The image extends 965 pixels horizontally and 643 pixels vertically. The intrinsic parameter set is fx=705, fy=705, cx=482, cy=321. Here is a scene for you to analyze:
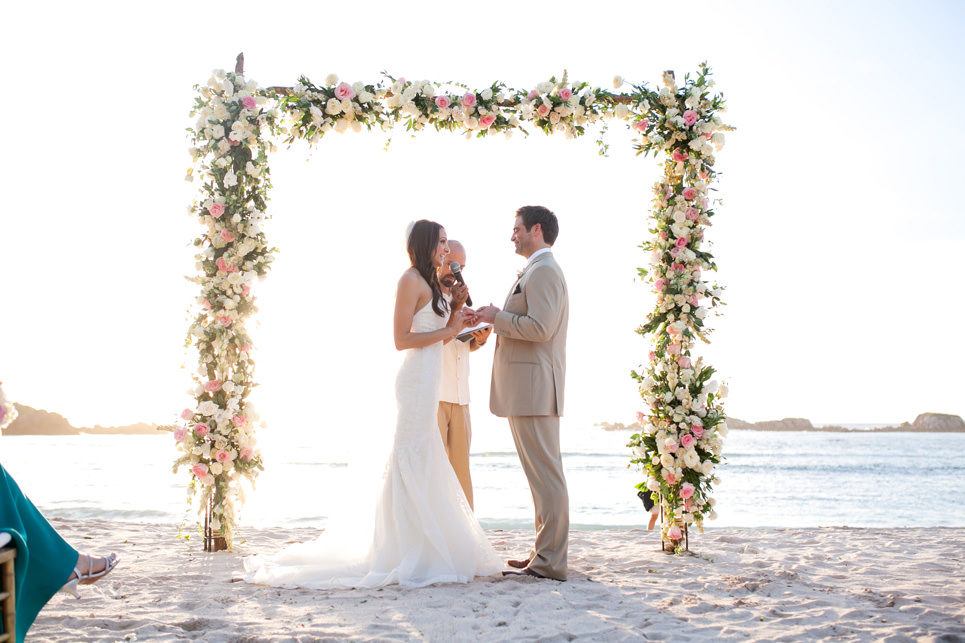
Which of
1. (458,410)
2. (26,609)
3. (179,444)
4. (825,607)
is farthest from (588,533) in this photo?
(26,609)

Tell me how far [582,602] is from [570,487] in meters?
11.2

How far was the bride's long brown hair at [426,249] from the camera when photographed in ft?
16.3

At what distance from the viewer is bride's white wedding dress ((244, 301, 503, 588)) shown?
4.57 meters

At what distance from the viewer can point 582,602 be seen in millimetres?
4160

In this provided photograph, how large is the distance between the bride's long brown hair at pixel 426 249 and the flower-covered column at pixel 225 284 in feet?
5.49

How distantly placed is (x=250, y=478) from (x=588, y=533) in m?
3.42

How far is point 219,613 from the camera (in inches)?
152

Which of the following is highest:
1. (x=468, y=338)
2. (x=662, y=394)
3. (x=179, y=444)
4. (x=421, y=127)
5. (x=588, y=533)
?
(x=421, y=127)

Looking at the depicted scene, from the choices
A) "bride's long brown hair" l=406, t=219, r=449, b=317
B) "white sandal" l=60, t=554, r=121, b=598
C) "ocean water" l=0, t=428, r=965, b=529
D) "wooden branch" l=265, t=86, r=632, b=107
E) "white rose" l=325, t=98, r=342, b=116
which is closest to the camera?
"white sandal" l=60, t=554, r=121, b=598

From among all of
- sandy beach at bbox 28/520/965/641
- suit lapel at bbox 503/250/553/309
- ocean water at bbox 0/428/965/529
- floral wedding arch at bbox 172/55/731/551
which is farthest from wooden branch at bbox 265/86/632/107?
sandy beach at bbox 28/520/965/641

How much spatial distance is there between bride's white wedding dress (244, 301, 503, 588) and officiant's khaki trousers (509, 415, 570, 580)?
1.18ft

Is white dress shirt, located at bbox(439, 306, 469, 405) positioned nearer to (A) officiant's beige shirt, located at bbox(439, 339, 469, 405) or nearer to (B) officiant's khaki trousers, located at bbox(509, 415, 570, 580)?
(A) officiant's beige shirt, located at bbox(439, 339, 469, 405)

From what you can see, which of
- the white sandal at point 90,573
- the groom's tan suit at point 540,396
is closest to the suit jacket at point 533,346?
the groom's tan suit at point 540,396

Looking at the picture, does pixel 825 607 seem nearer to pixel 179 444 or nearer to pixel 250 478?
pixel 250 478
